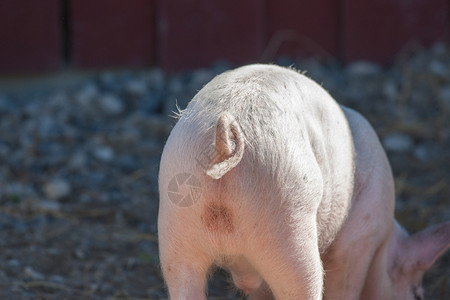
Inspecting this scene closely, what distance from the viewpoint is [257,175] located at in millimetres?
2420

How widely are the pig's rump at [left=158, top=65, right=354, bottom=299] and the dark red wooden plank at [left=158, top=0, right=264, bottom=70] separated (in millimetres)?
4009

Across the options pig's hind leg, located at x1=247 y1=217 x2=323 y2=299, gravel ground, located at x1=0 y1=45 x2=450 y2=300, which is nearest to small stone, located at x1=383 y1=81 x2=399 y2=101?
gravel ground, located at x1=0 y1=45 x2=450 y2=300

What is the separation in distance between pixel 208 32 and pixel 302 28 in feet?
2.97

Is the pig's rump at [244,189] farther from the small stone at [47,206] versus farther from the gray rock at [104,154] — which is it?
the gray rock at [104,154]

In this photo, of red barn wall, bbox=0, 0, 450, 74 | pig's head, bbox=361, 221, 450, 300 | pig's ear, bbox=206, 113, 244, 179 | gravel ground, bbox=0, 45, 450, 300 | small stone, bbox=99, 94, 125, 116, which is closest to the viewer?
pig's ear, bbox=206, 113, 244, 179

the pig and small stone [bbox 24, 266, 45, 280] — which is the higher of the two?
the pig

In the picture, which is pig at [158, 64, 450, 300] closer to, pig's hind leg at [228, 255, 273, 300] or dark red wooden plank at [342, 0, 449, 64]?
pig's hind leg at [228, 255, 273, 300]

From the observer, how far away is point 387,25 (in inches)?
274

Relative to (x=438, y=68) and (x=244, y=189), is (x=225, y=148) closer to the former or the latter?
(x=244, y=189)

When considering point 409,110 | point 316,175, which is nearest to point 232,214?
point 316,175

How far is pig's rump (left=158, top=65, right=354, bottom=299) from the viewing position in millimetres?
2398

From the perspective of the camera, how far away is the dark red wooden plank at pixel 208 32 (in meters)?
6.64

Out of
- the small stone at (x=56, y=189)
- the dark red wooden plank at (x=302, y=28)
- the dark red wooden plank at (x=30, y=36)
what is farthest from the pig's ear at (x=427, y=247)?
the dark red wooden plank at (x=30, y=36)

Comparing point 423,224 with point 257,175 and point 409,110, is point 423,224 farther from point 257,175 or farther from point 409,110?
point 257,175
